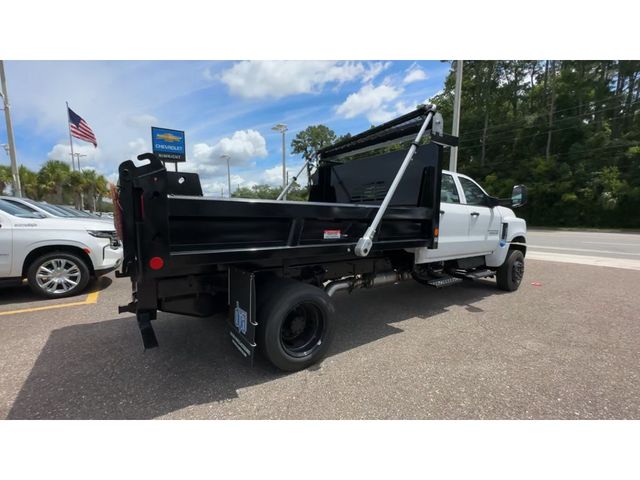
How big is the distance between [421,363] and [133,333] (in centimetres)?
324

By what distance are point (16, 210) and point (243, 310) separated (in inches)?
190

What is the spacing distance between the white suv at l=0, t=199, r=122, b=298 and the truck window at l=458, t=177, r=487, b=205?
5979 millimetres

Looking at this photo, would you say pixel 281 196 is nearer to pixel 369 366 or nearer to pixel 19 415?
pixel 369 366

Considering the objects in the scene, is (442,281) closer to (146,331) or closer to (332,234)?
(332,234)

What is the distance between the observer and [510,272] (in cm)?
563

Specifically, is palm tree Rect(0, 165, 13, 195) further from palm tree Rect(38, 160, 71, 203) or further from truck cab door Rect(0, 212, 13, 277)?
truck cab door Rect(0, 212, 13, 277)

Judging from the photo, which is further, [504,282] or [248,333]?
[504,282]

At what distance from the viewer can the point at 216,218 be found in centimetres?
245

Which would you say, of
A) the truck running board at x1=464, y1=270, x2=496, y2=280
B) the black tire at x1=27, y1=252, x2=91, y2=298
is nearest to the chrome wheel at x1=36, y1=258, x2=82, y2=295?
the black tire at x1=27, y1=252, x2=91, y2=298

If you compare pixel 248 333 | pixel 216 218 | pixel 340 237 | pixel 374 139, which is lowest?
pixel 248 333

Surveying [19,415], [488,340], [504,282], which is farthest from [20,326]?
[504,282]

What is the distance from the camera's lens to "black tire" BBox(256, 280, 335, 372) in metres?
2.69

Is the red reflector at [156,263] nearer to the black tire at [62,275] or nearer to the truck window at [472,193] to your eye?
the black tire at [62,275]

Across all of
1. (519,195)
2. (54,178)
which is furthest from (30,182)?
(519,195)
